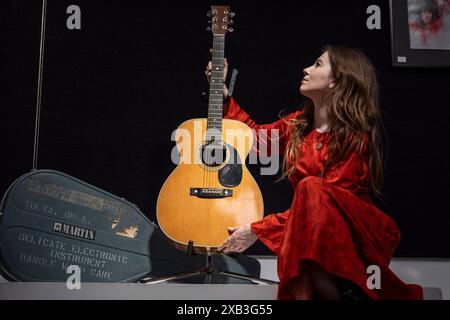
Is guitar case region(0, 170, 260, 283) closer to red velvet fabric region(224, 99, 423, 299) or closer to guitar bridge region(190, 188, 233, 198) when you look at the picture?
guitar bridge region(190, 188, 233, 198)

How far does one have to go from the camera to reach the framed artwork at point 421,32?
283 centimetres

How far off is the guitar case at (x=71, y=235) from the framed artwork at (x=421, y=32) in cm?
157

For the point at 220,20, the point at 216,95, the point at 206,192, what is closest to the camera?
the point at 206,192

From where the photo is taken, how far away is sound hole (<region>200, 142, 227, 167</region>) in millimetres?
2420

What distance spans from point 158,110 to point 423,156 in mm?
1420

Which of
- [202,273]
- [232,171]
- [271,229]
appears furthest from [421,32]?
[202,273]

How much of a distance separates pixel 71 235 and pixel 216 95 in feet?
2.92

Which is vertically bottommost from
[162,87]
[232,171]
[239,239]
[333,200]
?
[239,239]

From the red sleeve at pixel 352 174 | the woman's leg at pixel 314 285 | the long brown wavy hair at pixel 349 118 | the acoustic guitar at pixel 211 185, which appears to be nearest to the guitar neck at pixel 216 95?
the acoustic guitar at pixel 211 185

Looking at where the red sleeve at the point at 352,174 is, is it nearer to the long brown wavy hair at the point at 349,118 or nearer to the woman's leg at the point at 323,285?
the long brown wavy hair at the point at 349,118

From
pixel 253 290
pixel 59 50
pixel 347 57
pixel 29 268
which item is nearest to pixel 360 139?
pixel 347 57

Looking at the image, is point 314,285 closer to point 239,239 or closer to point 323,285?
point 323,285

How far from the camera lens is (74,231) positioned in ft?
7.84
